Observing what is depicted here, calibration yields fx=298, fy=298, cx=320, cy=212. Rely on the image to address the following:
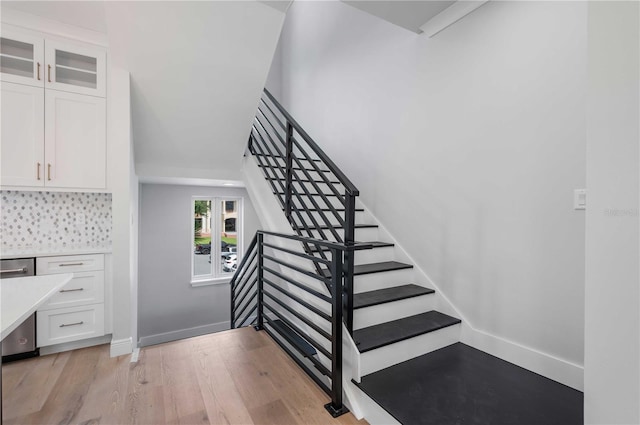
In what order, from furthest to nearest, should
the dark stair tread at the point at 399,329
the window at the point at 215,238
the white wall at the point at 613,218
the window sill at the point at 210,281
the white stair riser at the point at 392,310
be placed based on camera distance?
the window at the point at 215,238 → the window sill at the point at 210,281 → the white stair riser at the point at 392,310 → the dark stair tread at the point at 399,329 → the white wall at the point at 613,218

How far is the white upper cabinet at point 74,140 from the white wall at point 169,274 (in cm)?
226

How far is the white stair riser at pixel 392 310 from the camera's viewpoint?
6.82ft

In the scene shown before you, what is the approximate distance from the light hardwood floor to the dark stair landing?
0.28 m

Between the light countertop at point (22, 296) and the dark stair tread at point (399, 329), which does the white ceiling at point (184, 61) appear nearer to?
the light countertop at point (22, 296)

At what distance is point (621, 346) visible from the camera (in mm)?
890

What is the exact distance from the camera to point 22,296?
1.19 metres

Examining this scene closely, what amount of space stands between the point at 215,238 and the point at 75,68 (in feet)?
10.6

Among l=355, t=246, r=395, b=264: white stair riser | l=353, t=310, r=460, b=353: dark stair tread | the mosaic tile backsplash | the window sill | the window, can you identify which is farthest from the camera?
the window

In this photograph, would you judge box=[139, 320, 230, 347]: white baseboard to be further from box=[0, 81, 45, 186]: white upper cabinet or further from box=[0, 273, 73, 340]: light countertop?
box=[0, 273, 73, 340]: light countertop

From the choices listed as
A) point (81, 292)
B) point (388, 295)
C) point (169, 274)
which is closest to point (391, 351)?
point (388, 295)

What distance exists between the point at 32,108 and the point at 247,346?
2445 mm

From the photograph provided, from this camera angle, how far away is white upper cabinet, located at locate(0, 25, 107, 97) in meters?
2.21

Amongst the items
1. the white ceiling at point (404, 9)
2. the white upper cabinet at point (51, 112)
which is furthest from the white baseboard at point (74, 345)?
the white ceiling at point (404, 9)

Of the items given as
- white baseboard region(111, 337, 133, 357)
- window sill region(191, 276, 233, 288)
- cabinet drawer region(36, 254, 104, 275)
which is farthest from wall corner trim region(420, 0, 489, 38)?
window sill region(191, 276, 233, 288)
